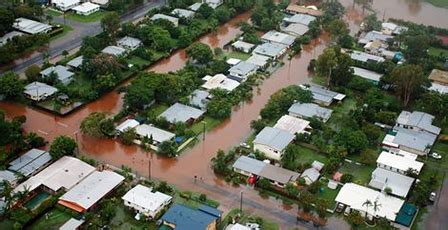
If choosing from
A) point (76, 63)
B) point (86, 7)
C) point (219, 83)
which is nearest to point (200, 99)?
point (219, 83)

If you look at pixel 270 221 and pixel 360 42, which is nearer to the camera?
pixel 270 221

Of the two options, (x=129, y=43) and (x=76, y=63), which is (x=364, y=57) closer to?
(x=129, y=43)

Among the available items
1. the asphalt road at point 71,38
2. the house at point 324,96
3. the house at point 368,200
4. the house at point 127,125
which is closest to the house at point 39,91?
the asphalt road at point 71,38

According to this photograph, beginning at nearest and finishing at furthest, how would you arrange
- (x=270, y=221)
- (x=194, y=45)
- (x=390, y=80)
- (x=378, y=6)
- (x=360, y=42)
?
(x=270, y=221) < (x=390, y=80) < (x=194, y=45) < (x=360, y=42) < (x=378, y=6)

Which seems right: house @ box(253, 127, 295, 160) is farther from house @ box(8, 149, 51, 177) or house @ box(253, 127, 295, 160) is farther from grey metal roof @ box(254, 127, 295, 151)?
house @ box(8, 149, 51, 177)

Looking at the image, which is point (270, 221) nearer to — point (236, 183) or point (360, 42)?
point (236, 183)

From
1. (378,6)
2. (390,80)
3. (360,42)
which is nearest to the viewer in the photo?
(390,80)

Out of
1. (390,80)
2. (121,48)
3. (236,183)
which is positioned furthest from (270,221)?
(121,48)
